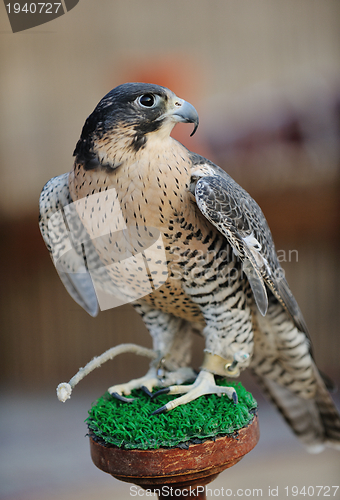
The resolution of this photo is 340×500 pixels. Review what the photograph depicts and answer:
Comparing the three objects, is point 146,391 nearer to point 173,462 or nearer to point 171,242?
point 173,462

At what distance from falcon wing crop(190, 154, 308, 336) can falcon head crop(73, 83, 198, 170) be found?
0.60ft

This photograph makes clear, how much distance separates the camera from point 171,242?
1.16 m

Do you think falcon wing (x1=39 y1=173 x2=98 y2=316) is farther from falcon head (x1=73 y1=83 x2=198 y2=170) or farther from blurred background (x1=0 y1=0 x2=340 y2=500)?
blurred background (x1=0 y1=0 x2=340 y2=500)

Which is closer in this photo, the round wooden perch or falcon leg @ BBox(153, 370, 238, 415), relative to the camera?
the round wooden perch

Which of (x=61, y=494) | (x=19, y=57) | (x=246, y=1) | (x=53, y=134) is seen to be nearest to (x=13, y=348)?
(x=61, y=494)

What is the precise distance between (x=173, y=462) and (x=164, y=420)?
0.41ft

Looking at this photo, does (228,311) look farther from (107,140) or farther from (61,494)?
(61,494)

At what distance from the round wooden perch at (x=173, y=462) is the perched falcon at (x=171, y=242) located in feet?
0.49

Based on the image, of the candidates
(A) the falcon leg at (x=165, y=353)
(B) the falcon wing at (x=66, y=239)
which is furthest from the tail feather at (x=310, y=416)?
(B) the falcon wing at (x=66, y=239)

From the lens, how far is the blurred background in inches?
91.6

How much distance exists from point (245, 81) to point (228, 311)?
6.03 feet

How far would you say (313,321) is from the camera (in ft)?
9.71

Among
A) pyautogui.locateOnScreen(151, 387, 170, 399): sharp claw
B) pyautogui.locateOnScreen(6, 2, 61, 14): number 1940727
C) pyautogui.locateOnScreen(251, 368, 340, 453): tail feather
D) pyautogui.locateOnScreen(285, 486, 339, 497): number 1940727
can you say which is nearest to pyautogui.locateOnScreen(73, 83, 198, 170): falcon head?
pyautogui.locateOnScreen(151, 387, 170, 399): sharp claw

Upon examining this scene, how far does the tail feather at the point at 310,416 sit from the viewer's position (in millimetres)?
1633
